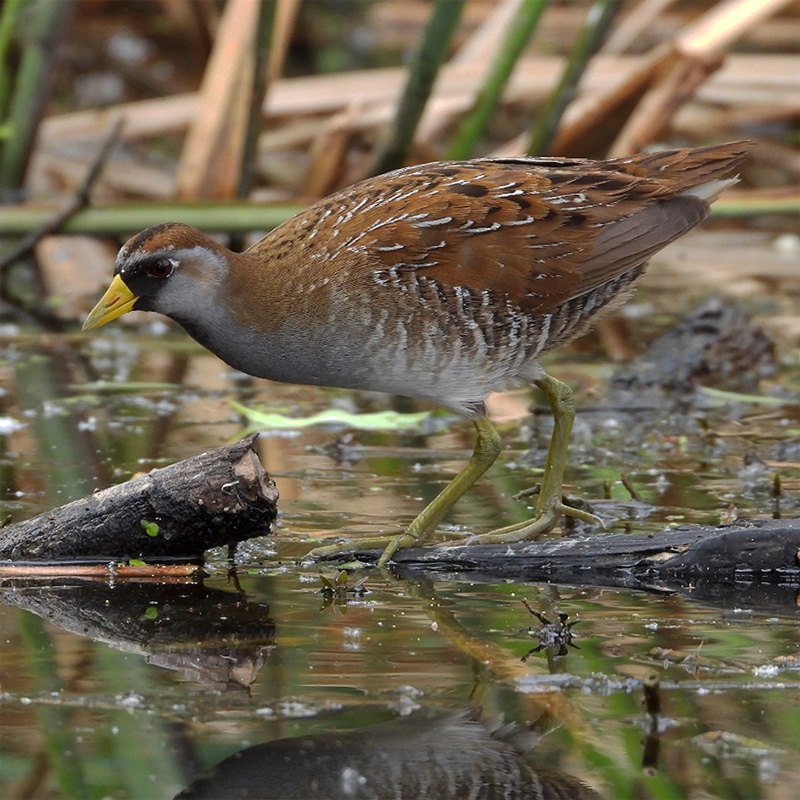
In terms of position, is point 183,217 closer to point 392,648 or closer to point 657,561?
point 657,561

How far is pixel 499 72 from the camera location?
8.41m

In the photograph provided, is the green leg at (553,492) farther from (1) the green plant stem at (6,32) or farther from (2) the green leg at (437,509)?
(1) the green plant stem at (6,32)

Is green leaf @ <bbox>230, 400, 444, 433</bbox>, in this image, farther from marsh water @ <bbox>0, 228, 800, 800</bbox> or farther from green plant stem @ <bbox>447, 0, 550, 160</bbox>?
green plant stem @ <bbox>447, 0, 550, 160</bbox>

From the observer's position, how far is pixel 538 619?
12.9 ft

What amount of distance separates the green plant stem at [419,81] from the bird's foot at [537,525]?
3.43 metres

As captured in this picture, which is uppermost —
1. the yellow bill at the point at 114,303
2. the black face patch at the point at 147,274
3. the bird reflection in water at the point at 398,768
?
the black face patch at the point at 147,274

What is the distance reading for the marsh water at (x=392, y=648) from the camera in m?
3.07

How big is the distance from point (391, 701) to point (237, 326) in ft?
5.32

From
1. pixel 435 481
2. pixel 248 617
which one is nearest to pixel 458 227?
pixel 435 481

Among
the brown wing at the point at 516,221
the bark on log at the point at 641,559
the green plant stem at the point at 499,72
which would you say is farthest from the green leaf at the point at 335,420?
the green plant stem at the point at 499,72

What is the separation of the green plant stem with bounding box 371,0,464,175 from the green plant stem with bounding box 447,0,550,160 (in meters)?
0.39

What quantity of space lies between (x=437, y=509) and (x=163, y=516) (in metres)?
0.87

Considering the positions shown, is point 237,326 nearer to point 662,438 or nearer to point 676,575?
point 676,575

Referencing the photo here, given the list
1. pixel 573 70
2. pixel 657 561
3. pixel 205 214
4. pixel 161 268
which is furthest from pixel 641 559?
pixel 573 70
